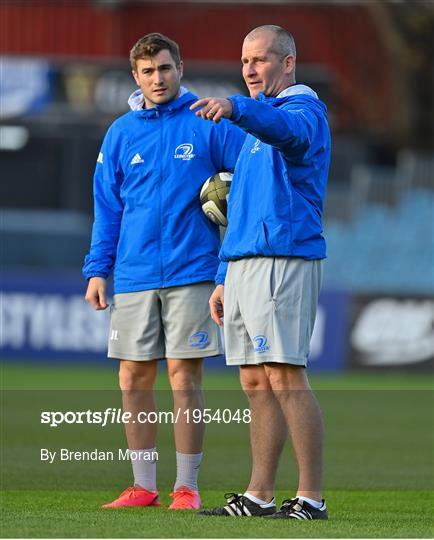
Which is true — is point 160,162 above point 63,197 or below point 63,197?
above

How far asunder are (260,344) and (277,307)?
0.19 metres

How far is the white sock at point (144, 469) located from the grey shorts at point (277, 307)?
1030 millimetres

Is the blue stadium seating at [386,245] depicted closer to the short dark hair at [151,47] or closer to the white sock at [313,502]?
the short dark hair at [151,47]

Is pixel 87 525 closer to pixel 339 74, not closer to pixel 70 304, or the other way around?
pixel 70 304

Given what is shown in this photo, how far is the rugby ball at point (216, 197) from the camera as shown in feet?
25.6

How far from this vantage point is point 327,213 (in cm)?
2564

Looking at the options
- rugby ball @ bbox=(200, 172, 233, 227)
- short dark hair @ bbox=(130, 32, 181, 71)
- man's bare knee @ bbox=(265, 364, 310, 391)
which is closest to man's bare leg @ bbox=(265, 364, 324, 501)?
man's bare knee @ bbox=(265, 364, 310, 391)

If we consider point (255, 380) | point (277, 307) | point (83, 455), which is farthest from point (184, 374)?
point (83, 455)

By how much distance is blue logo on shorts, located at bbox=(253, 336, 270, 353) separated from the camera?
706cm

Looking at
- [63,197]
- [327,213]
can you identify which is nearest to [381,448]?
[327,213]

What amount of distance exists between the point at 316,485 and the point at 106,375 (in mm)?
12085

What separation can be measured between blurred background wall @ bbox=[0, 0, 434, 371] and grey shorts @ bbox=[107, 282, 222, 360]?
12.4 m

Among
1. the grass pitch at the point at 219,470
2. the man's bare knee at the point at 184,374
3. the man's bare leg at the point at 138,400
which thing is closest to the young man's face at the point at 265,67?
the man's bare knee at the point at 184,374

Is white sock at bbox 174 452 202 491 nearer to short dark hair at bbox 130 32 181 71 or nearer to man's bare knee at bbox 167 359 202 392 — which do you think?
man's bare knee at bbox 167 359 202 392
